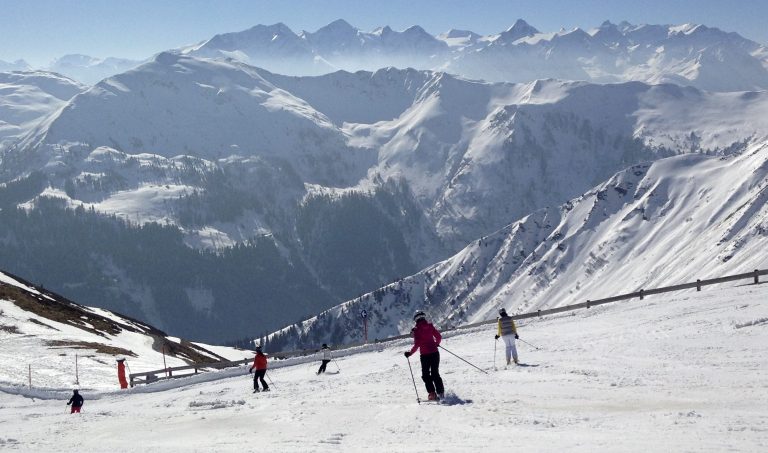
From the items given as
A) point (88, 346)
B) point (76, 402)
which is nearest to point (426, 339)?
point (76, 402)

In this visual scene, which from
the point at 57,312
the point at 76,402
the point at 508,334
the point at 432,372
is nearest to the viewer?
the point at 432,372

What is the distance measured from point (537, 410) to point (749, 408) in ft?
14.6

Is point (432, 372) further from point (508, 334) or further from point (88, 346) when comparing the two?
point (88, 346)

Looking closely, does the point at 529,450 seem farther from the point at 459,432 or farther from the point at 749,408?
the point at 749,408

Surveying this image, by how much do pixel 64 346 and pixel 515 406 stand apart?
44021 mm

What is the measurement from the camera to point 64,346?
56.1 meters

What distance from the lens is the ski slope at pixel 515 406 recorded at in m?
16.2

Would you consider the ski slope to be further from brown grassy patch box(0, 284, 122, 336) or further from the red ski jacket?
Result: brown grassy patch box(0, 284, 122, 336)

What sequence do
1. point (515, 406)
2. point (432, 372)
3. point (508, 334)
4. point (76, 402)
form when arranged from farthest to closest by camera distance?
1. point (76, 402)
2. point (508, 334)
3. point (432, 372)
4. point (515, 406)

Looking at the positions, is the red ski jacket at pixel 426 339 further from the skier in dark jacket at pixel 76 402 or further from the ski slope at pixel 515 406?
the skier in dark jacket at pixel 76 402

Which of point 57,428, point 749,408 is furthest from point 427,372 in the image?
point 57,428

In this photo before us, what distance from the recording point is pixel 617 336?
3209 centimetres

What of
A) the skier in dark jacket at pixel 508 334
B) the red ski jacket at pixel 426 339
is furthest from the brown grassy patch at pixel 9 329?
the red ski jacket at pixel 426 339

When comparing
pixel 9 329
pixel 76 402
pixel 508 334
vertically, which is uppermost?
pixel 9 329
